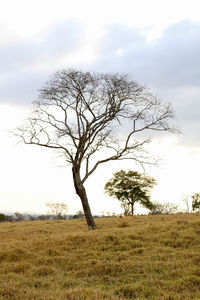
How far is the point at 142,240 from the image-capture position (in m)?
11.4

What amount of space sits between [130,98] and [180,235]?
10627 mm

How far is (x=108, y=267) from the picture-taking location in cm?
835

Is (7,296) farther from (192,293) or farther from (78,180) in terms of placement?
(78,180)

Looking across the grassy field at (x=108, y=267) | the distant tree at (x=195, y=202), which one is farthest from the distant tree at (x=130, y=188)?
the grassy field at (x=108, y=267)

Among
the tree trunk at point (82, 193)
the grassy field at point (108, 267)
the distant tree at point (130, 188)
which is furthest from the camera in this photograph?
the distant tree at point (130, 188)

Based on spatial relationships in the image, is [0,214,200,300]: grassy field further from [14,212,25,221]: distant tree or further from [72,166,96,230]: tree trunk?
[14,212,25,221]: distant tree

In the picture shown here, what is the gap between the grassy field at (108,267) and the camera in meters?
6.56

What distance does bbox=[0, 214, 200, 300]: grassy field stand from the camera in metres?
6.56

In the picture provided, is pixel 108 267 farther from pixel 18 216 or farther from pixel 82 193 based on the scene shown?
pixel 18 216

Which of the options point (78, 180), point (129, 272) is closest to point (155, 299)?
point (129, 272)

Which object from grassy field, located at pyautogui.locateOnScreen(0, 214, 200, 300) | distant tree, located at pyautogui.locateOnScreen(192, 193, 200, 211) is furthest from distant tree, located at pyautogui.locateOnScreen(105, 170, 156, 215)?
grassy field, located at pyautogui.locateOnScreen(0, 214, 200, 300)

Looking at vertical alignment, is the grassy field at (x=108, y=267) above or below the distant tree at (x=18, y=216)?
below

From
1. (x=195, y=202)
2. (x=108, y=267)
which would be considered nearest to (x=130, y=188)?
(x=195, y=202)

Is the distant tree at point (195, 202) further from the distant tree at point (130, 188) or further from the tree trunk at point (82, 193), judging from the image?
the tree trunk at point (82, 193)
